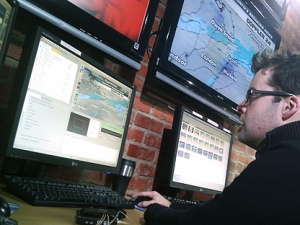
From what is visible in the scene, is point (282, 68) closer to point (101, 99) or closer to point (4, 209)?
point (101, 99)

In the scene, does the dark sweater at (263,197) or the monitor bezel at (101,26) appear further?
the monitor bezel at (101,26)

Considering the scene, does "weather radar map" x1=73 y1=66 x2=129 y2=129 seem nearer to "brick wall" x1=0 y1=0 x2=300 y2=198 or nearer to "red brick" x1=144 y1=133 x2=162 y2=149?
"brick wall" x1=0 y1=0 x2=300 y2=198

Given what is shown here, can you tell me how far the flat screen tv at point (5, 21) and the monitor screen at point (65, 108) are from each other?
0.10 meters

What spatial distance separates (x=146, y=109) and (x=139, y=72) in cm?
22

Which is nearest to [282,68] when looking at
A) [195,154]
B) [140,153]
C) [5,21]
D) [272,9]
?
[195,154]

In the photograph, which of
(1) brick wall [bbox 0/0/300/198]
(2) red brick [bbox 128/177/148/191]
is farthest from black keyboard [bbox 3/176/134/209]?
(2) red brick [bbox 128/177/148/191]

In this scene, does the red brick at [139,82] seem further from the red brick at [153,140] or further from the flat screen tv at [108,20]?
the red brick at [153,140]

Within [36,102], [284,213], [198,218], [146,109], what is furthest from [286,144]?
[146,109]

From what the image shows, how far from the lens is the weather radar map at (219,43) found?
178cm

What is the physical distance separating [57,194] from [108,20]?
2.96ft

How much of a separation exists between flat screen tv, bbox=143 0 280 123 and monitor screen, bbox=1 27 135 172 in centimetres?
44

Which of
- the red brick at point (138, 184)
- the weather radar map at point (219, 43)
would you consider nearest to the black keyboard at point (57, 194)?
the red brick at point (138, 184)

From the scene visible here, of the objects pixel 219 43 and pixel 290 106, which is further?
pixel 219 43

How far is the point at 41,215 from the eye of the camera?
0.75 metres
